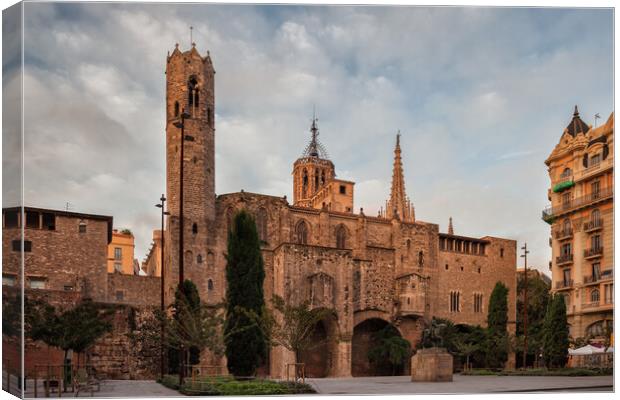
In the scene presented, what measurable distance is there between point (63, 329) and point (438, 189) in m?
21.3

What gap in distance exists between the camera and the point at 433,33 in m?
25.3

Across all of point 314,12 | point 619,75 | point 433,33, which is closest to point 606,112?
point 619,75

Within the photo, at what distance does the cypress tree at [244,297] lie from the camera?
32.2 m

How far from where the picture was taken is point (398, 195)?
7994 centimetres

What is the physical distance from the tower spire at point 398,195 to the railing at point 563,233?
37772 millimetres

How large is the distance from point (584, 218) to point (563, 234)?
291 centimetres

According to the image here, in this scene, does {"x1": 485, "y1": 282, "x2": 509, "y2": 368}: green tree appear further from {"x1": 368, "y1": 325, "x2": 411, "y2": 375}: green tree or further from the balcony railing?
the balcony railing

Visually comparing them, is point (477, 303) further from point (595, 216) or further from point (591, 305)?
point (595, 216)

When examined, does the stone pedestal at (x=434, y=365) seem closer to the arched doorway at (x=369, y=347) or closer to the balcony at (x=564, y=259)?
the balcony at (x=564, y=259)

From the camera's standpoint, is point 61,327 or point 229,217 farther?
point 229,217

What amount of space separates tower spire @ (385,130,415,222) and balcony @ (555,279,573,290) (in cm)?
3680

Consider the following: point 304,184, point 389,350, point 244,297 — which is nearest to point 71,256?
point 244,297

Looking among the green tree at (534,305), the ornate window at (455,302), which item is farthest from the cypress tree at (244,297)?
the ornate window at (455,302)

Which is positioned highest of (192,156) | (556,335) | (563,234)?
(192,156)
